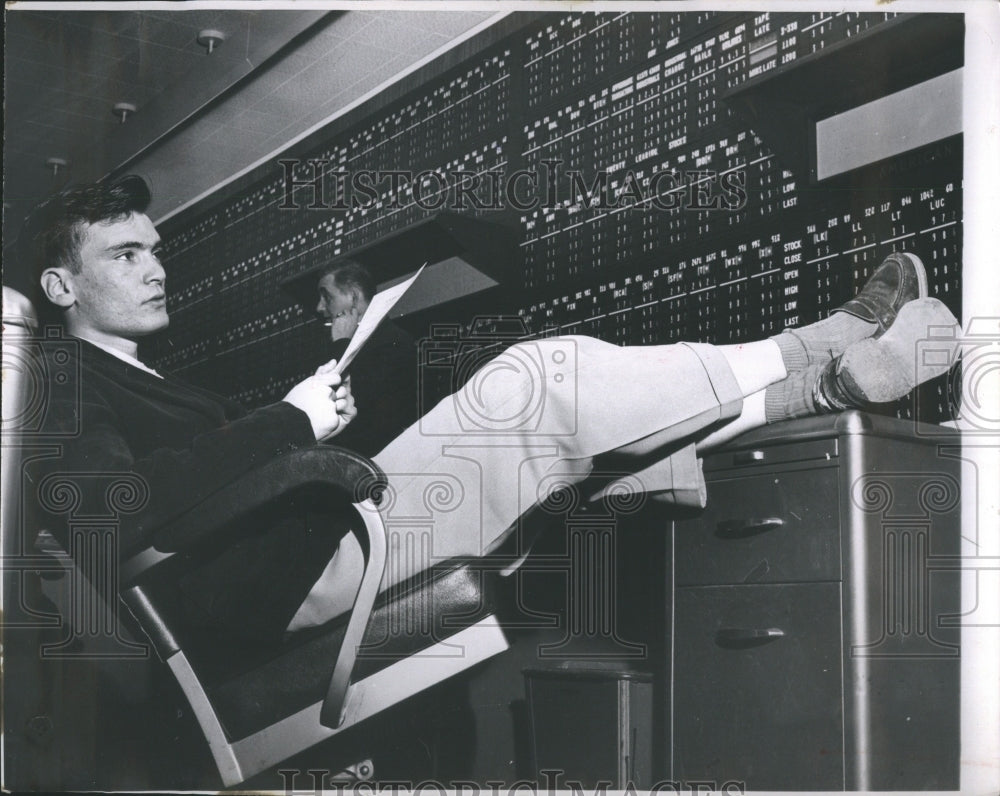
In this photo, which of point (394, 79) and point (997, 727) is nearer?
A: point (997, 727)

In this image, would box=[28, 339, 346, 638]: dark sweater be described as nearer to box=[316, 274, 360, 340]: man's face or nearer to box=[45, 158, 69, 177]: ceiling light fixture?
box=[316, 274, 360, 340]: man's face

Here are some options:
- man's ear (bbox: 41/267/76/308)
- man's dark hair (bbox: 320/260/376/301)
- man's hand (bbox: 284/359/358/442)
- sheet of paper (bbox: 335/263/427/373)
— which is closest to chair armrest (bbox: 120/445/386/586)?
A: man's hand (bbox: 284/359/358/442)

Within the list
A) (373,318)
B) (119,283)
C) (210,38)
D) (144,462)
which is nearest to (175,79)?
(210,38)

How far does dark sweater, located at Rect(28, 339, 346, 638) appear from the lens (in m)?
2.08

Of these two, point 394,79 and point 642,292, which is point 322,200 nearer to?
point 394,79

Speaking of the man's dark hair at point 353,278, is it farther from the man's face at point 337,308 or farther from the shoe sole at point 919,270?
the shoe sole at point 919,270

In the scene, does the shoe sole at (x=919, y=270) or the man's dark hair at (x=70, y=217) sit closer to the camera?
the shoe sole at (x=919, y=270)

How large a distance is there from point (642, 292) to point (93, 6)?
1.32 metres

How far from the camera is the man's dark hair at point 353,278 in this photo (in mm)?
2264

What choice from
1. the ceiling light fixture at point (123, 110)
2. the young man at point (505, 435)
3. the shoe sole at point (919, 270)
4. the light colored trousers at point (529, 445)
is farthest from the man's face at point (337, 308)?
the shoe sole at point (919, 270)

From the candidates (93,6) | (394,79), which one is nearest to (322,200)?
(394,79)

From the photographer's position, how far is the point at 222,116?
93.7 inches

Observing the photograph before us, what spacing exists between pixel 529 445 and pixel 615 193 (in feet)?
1.82

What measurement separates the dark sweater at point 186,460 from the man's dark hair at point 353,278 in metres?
0.28
